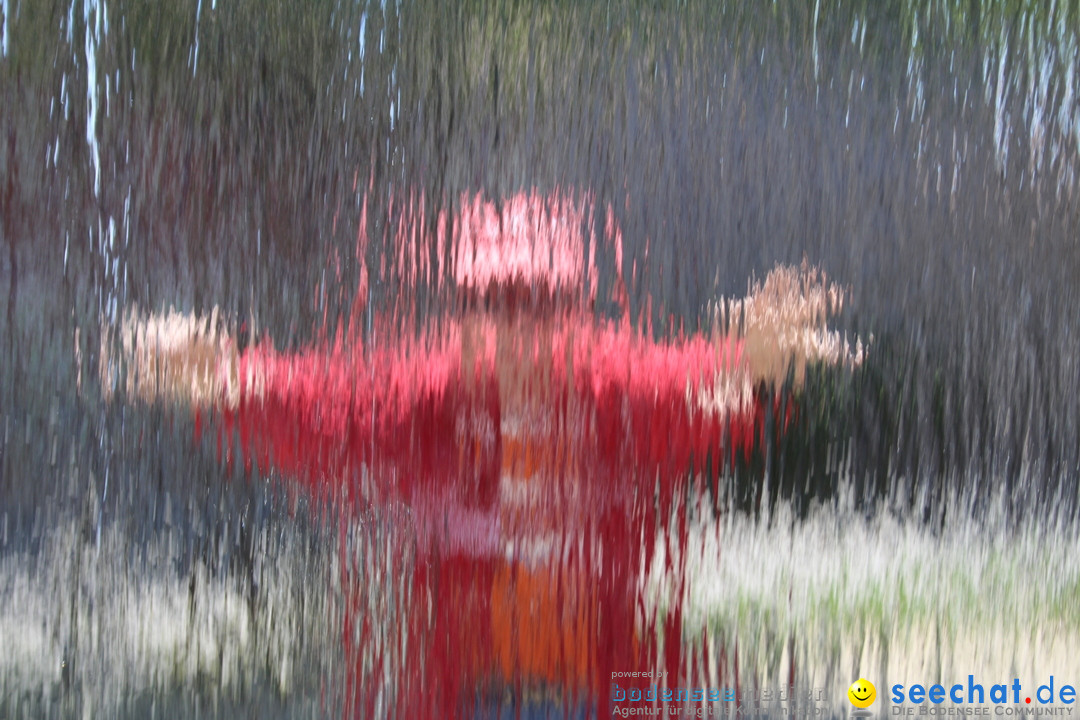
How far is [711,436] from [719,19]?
41 cm

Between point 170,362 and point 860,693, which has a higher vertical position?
point 170,362

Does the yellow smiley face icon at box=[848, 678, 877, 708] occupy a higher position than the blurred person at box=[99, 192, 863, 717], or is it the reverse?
the blurred person at box=[99, 192, 863, 717]

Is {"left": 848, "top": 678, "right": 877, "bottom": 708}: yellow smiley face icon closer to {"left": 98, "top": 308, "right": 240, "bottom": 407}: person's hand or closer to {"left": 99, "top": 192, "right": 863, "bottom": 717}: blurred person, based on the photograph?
{"left": 99, "top": 192, "right": 863, "bottom": 717}: blurred person

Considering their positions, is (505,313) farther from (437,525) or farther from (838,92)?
(838,92)

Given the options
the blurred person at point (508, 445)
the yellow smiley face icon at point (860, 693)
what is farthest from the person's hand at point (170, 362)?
the yellow smiley face icon at point (860, 693)

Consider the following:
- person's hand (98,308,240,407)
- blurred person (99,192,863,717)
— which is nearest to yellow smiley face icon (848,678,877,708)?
blurred person (99,192,863,717)

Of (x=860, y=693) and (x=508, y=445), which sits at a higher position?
(x=508, y=445)

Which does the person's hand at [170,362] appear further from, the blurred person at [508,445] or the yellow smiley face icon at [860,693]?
the yellow smiley face icon at [860,693]

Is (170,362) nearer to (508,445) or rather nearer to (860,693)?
(508,445)

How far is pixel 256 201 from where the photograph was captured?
0.75m

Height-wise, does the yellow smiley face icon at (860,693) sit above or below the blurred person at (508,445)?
below

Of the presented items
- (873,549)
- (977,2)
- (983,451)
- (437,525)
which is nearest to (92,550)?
(437,525)

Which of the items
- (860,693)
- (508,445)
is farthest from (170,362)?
(860,693)

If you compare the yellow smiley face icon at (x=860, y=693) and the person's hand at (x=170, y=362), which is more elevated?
the person's hand at (x=170, y=362)
